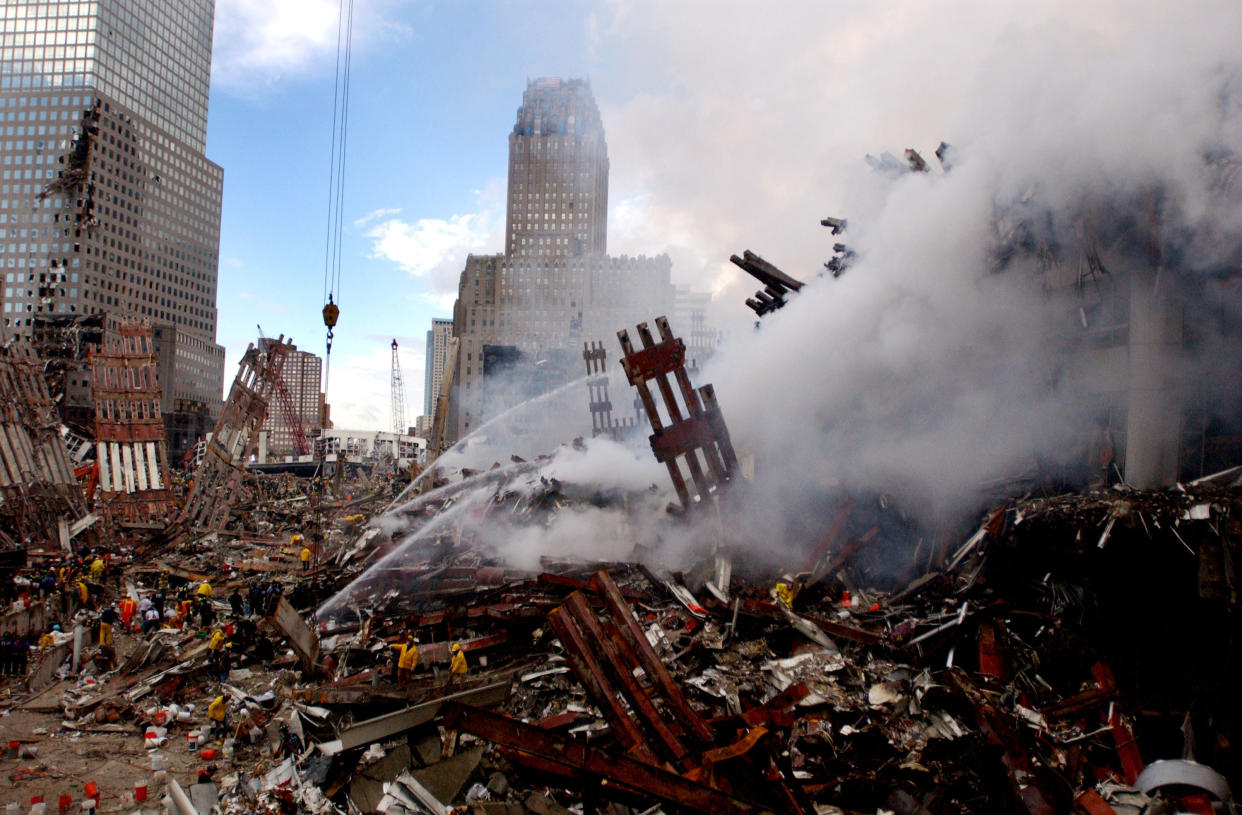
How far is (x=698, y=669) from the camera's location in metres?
8.95

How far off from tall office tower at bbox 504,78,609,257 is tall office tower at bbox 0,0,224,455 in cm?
4654

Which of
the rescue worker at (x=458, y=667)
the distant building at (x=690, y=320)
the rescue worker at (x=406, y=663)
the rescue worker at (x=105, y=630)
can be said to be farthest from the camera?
the distant building at (x=690, y=320)

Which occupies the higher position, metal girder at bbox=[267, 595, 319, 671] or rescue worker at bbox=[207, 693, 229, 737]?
metal girder at bbox=[267, 595, 319, 671]

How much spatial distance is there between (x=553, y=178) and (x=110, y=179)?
59010mm

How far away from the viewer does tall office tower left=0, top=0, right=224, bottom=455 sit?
282 ft

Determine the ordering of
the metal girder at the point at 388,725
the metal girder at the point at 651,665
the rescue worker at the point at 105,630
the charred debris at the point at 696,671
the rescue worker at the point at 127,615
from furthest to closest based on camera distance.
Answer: the rescue worker at the point at 127,615 < the rescue worker at the point at 105,630 < the metal girder at the point at 388,725 < the charred debris at the point at 696,671 < the metal girder at the point at 651,665

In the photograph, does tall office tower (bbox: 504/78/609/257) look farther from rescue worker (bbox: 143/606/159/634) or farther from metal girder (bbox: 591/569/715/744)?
metal girder (bbox: 591/569/715/744)

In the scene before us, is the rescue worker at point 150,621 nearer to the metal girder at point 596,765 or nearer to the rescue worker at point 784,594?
the metal girder at point 596,765

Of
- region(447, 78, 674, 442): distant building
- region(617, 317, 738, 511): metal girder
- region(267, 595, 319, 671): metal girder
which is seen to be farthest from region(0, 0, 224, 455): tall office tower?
region(617, 317, 738, 511): metal girder

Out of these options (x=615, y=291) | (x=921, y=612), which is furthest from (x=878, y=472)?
(x=615, y=291)

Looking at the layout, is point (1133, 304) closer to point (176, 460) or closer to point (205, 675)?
point (205, 675)

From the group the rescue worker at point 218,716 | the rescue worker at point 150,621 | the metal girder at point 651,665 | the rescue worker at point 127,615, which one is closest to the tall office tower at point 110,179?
the rescue worker at point 127,615

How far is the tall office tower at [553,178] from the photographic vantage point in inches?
4173

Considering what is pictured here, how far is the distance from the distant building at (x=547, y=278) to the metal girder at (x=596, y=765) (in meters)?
67.4
